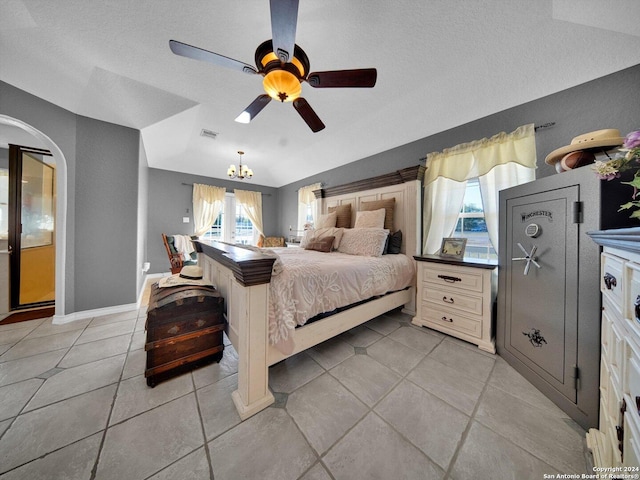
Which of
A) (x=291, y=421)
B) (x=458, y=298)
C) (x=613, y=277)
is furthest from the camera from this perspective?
(x=458, y=298)

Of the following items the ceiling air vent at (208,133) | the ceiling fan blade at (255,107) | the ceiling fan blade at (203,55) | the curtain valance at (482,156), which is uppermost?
the ceiling air vent at (208,133)

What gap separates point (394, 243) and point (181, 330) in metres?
2.53

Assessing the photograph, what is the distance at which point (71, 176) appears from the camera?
2398 millimetres

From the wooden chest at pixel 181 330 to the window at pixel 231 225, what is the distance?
4.14 m

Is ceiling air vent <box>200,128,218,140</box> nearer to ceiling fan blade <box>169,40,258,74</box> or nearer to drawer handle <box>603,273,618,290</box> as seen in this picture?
ceiling fan blade <box>169,40,258,74</box>

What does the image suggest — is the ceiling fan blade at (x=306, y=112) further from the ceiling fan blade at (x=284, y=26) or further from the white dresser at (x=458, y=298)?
the white dresser at (x=458, y=298)

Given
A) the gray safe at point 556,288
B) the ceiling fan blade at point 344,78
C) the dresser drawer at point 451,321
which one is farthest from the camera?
the dresser drawer at point 451,321

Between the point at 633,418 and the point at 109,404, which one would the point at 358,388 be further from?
the point at 109,404

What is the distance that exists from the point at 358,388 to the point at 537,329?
1.34 meters

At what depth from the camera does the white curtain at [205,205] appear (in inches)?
198

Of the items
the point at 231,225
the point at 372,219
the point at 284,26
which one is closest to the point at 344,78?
the point at 284,26

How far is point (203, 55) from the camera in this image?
1368 mm

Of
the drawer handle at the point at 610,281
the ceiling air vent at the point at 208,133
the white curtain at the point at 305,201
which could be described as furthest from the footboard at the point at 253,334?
the white curtain at the point at 305,201

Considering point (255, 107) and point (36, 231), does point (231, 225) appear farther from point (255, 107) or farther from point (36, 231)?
point (255, 107)
